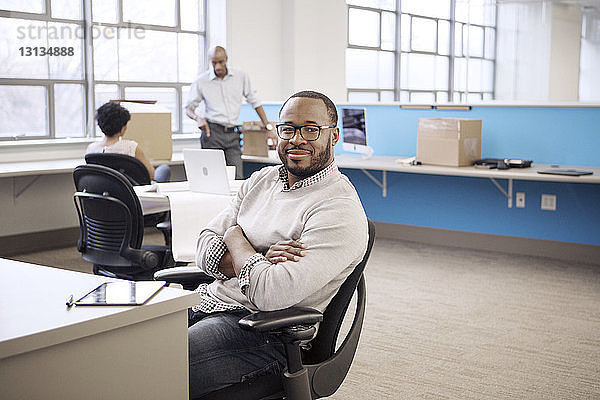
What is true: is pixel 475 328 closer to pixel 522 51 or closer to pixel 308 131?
pixel 308 131

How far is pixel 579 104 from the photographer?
495 centimetres

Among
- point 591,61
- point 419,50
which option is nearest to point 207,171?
point 419,50

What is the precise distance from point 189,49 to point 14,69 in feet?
6.73

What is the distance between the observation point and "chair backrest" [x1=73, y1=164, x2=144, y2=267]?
3.26 m

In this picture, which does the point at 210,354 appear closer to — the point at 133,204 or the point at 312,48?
the point at 133,204

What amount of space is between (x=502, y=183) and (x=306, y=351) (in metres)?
3.94

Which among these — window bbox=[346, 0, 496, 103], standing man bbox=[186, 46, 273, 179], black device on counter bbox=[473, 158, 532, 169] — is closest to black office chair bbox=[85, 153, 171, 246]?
black device on counter bbox=[473, 158, 532, 169]

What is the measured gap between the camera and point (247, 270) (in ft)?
6.01

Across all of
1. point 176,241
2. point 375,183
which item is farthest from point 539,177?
point 176,241

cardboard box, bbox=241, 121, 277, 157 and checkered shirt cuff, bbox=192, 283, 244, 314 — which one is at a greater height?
cardboard box, bbox=241, 121, 277, 157

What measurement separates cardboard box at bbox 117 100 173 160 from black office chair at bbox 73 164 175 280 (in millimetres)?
2514

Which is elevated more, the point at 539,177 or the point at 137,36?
the point at 137,36

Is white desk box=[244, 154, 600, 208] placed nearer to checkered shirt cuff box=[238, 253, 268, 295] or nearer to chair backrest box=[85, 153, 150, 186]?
chair backrest box=[85, 153, 150, 186]

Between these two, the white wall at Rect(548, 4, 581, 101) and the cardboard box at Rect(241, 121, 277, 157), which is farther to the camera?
the white wall at Rect(548, 4, 581, 101)
